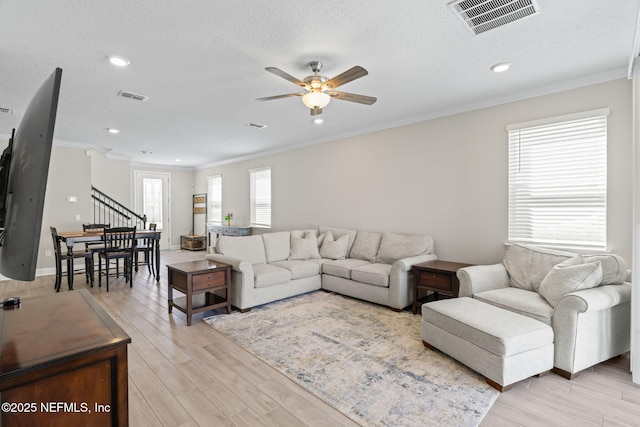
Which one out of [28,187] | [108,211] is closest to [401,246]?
[28,187]

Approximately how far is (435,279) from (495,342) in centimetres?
154

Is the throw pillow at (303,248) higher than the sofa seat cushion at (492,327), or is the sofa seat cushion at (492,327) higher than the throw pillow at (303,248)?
the throw pillow at (303,248)

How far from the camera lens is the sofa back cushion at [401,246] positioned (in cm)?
450

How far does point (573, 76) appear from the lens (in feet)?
10.9

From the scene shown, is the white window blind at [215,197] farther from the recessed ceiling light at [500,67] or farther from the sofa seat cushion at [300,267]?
the recessed ceiling light at [500,67]

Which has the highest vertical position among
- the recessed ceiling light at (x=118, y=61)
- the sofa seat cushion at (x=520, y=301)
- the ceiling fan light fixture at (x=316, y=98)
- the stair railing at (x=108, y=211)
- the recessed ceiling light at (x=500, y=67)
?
the recessed ceiling light at (x=500, y=67)

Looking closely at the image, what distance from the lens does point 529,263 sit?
3355 millimetres

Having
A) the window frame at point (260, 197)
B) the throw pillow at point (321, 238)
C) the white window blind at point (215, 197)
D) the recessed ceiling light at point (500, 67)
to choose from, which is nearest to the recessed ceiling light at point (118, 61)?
the recessed ceiling light at point (500, 67)

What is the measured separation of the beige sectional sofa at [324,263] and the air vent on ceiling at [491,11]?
265 centimetres

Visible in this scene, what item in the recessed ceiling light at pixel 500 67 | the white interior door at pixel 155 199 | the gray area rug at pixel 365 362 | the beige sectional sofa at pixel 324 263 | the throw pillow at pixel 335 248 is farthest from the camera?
the white interior door at pixel 155 199

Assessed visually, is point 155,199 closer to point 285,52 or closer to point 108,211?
point 108,211

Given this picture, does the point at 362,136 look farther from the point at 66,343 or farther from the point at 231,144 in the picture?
the point at 66,343

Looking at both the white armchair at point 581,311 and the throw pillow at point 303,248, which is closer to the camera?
the white armchair at point 581,311

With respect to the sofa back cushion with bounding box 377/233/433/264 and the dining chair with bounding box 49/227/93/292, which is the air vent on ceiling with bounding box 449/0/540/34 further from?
the dining chair with bounding box 49/227/93/292
